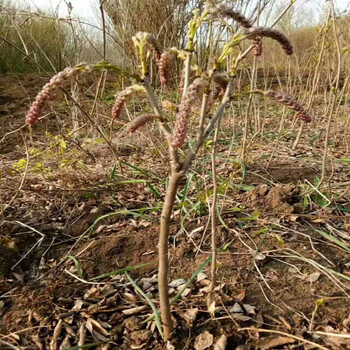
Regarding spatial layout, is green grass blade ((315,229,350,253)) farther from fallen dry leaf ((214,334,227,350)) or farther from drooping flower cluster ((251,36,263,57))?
drooping flower cluster ((251,36,263,57))

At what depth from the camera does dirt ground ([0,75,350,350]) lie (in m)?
1.36

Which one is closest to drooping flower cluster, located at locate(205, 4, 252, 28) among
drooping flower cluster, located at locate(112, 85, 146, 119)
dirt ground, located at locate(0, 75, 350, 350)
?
drooping flower cluster, located at locate(112, 85, 146, 119)

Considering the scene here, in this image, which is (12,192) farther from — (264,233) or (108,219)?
(264,233)

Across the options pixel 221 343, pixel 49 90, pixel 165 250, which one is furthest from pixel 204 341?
pixel 49 90

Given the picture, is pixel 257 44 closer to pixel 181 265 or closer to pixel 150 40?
pixel 150 40

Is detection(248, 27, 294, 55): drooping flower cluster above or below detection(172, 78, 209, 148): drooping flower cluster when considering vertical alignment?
above

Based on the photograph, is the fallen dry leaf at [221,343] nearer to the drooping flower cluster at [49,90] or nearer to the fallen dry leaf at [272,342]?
the fallen dry leaf at [272,342]

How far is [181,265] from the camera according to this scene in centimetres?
173

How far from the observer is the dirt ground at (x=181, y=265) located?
1364 millimetres

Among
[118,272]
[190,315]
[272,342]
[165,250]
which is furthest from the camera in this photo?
[118,272]

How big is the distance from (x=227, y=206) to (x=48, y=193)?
3.98 feet

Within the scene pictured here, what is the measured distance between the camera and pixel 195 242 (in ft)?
6.13

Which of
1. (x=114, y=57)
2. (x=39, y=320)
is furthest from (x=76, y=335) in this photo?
(x=114, y=57)

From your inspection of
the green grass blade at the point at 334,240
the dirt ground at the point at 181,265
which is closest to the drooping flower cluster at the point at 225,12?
the dirt ground at the point at 181,265
